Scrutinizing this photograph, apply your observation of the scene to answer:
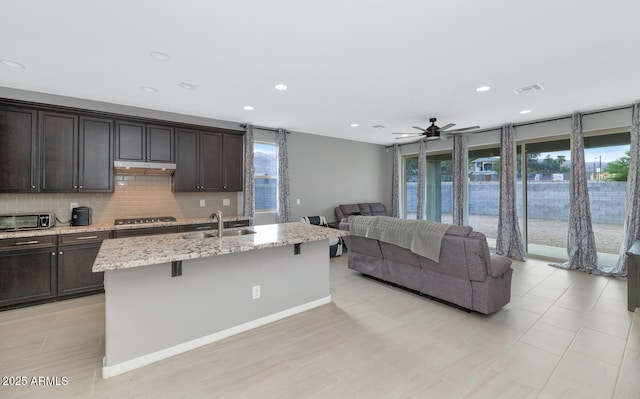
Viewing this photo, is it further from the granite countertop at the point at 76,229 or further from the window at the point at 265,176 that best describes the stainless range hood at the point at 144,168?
the window at the point at 265,176

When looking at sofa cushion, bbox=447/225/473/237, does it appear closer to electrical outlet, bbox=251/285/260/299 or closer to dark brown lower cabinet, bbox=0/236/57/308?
electrical outlet, bbox=251/285/260/299

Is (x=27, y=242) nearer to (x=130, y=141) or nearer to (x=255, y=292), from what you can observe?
(x=130, y=141)

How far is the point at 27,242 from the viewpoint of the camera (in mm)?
3482

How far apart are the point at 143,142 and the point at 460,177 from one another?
6428 mm

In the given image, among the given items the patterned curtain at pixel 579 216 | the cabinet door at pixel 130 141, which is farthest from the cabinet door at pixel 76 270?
the patterned curtain at pixel 579 216

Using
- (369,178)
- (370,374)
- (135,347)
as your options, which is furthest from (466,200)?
(135,347)

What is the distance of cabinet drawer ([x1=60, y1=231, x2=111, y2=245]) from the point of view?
368 centimetres

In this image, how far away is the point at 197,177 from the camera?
5039mm

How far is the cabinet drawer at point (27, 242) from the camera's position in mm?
3379

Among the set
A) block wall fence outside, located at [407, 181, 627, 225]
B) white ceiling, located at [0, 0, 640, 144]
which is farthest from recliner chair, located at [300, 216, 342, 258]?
block wall fence outside, located at [407, 181, 627, 225]

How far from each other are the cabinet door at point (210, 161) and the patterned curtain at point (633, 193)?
6828 mm

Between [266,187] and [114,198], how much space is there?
2713 millimetres

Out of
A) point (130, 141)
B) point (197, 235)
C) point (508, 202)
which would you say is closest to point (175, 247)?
point (197, 235)

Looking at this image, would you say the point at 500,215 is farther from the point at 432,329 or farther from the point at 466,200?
the point at 432,329
